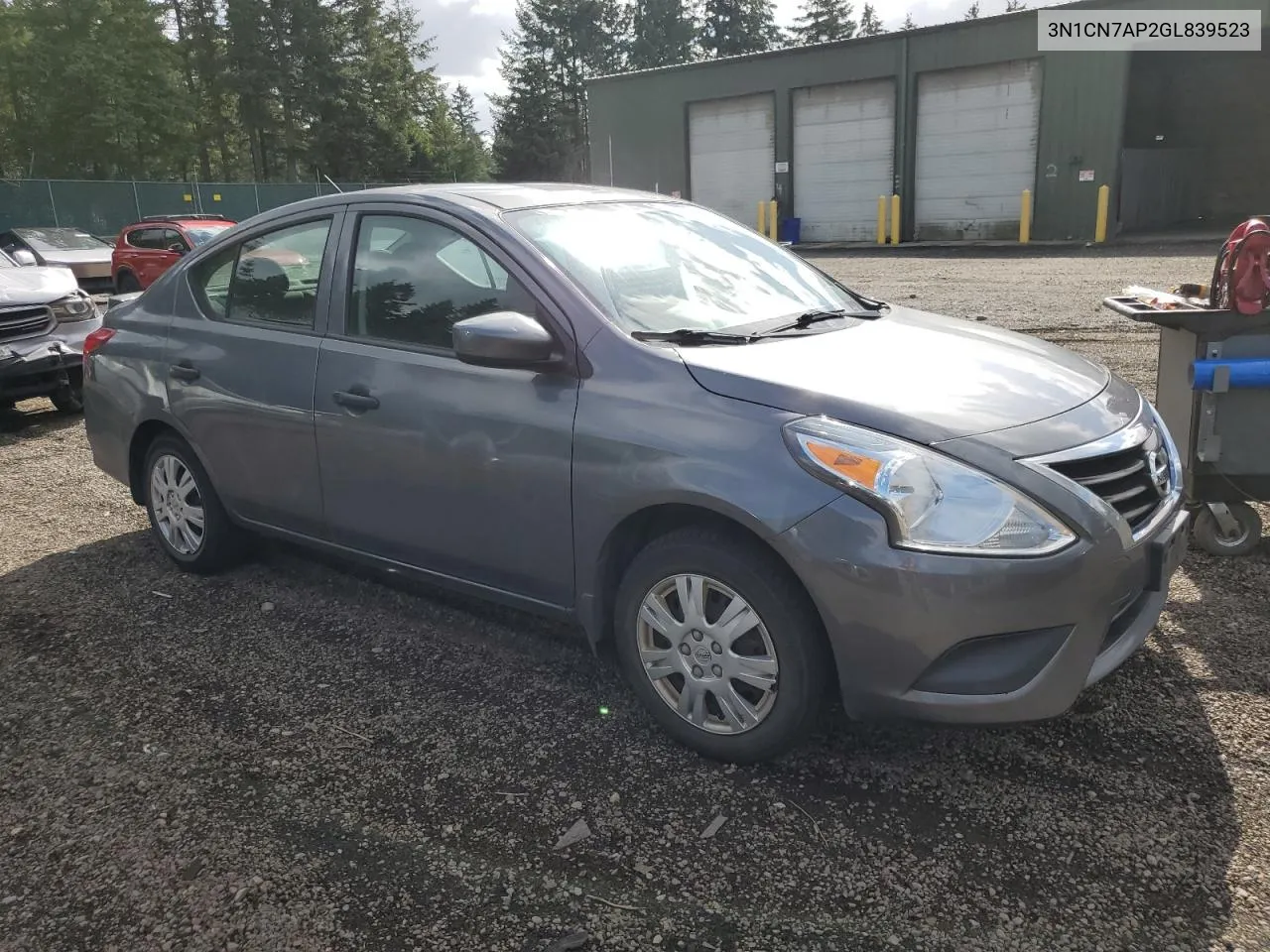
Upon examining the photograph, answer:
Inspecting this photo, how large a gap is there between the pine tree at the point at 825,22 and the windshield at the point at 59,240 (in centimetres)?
6225

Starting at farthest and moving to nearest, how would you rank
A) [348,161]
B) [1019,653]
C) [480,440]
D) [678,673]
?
[348,161] → [480,440] → [678,673] → [1019,653]

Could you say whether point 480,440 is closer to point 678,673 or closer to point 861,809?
point 678,673

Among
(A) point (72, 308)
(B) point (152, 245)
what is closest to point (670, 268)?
(A) point (72, 308)

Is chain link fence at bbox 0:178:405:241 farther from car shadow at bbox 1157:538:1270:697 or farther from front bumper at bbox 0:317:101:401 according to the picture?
car shadow at bbox 1157:538:1270:697

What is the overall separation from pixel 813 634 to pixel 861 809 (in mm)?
519

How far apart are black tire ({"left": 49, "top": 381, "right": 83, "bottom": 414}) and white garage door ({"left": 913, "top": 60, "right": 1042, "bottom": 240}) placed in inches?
926

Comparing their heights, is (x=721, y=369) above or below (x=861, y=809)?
above

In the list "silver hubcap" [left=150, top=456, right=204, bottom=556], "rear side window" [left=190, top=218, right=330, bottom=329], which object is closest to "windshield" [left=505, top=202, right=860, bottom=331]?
"rear side window" [left=190, top=218, right=330, bottom=329]

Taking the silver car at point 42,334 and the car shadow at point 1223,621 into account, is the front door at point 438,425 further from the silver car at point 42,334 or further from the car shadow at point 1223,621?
the silver car at point 42,334

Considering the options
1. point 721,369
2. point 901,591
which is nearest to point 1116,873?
point 901,591

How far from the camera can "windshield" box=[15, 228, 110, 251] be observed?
20.6 m

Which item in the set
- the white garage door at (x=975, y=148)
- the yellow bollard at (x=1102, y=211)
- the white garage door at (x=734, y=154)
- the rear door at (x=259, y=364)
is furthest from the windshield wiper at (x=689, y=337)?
the white garage door at (x=734, y=154)

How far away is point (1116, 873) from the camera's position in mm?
2492

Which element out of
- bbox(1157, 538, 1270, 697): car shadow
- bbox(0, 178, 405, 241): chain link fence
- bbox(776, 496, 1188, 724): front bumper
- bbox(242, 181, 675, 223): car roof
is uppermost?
bbox(0, 178, 405, 241): chain link fence
